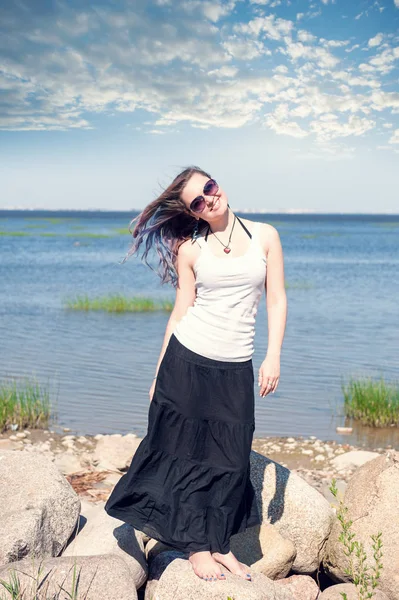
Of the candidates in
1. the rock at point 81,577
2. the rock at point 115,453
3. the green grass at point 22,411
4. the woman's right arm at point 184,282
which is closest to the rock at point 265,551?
the rock at point 81,577

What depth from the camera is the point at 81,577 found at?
12.8 feet

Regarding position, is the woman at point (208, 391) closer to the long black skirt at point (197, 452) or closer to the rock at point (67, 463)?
the long black skirt at point (197, 452)

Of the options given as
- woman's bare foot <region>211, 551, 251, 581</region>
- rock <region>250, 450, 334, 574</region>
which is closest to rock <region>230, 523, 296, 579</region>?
rock <region>250, 450, 334, 574</region>

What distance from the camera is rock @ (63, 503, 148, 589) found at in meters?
4.49

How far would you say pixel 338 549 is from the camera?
4.88 metres

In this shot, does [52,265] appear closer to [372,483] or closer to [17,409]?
[17,409]

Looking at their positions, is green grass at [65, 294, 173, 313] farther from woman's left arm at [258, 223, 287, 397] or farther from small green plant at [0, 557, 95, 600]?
small green plant at [0, 557, 95, 600]

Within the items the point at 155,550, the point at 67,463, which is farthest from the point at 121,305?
the point at 155,550

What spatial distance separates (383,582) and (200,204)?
268 centimetres

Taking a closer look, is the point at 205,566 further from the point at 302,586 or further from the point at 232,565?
the point at 302,586

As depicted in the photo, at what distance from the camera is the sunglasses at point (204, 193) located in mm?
4285

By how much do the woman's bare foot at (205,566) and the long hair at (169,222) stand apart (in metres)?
1.62

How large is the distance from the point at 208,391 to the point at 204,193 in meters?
1.18

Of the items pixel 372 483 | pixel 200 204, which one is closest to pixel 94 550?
pixel 372 483
